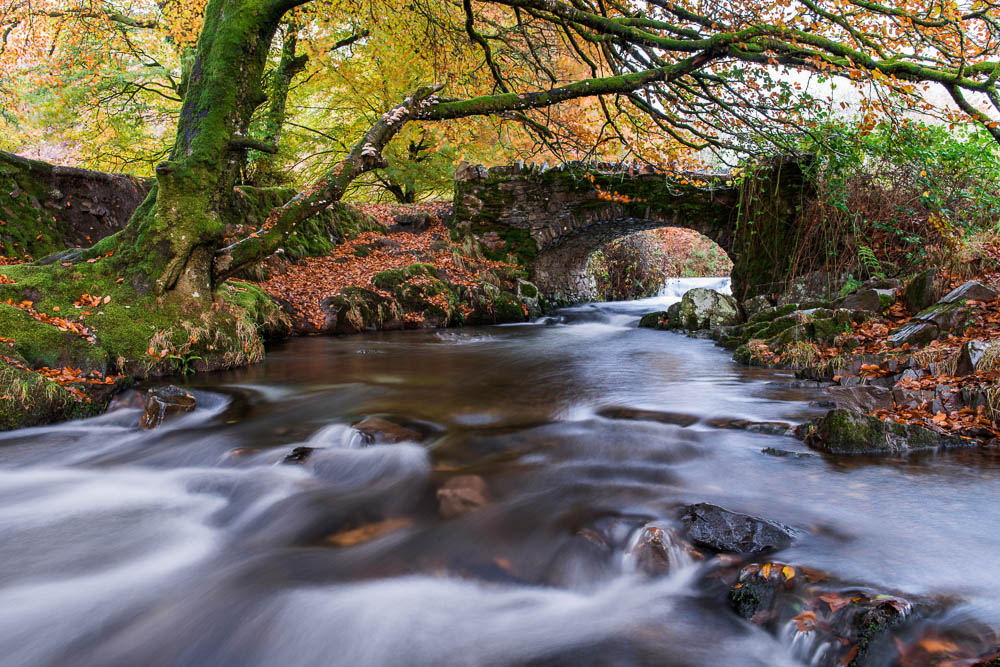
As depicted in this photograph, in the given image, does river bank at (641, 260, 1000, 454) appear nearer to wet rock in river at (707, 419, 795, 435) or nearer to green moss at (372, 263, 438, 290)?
wet rock in river at (707, 419, 795, 435)

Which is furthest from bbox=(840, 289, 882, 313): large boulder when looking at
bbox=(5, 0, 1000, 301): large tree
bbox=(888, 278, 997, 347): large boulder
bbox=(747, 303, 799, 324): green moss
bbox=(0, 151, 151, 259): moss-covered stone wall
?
bbox=(0, 151, 151, 259): moss-covered stone wall

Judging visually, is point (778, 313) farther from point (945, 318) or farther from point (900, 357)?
point (900, 357)

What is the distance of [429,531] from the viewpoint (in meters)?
2.98

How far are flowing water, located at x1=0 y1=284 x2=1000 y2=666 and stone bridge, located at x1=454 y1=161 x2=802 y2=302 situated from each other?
8.50 metres

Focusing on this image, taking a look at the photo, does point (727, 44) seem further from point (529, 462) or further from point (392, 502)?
point (392, 502)

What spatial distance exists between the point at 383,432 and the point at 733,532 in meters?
2.60

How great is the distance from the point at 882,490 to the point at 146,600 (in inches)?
147

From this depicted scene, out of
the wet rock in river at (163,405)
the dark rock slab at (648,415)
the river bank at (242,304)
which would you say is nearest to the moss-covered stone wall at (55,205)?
the river bank at (242,304)

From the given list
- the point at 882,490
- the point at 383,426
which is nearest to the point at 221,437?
the point at 383,426

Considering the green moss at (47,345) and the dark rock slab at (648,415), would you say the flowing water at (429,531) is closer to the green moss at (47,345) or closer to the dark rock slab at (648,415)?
the dark rock slab at (648,415)

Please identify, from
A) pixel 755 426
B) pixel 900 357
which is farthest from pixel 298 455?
pixel 900 357

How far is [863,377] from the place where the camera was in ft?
17.3

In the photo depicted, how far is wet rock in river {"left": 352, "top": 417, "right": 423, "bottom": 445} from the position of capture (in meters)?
4.18

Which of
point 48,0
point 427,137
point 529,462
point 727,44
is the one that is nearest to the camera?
point 529,462
